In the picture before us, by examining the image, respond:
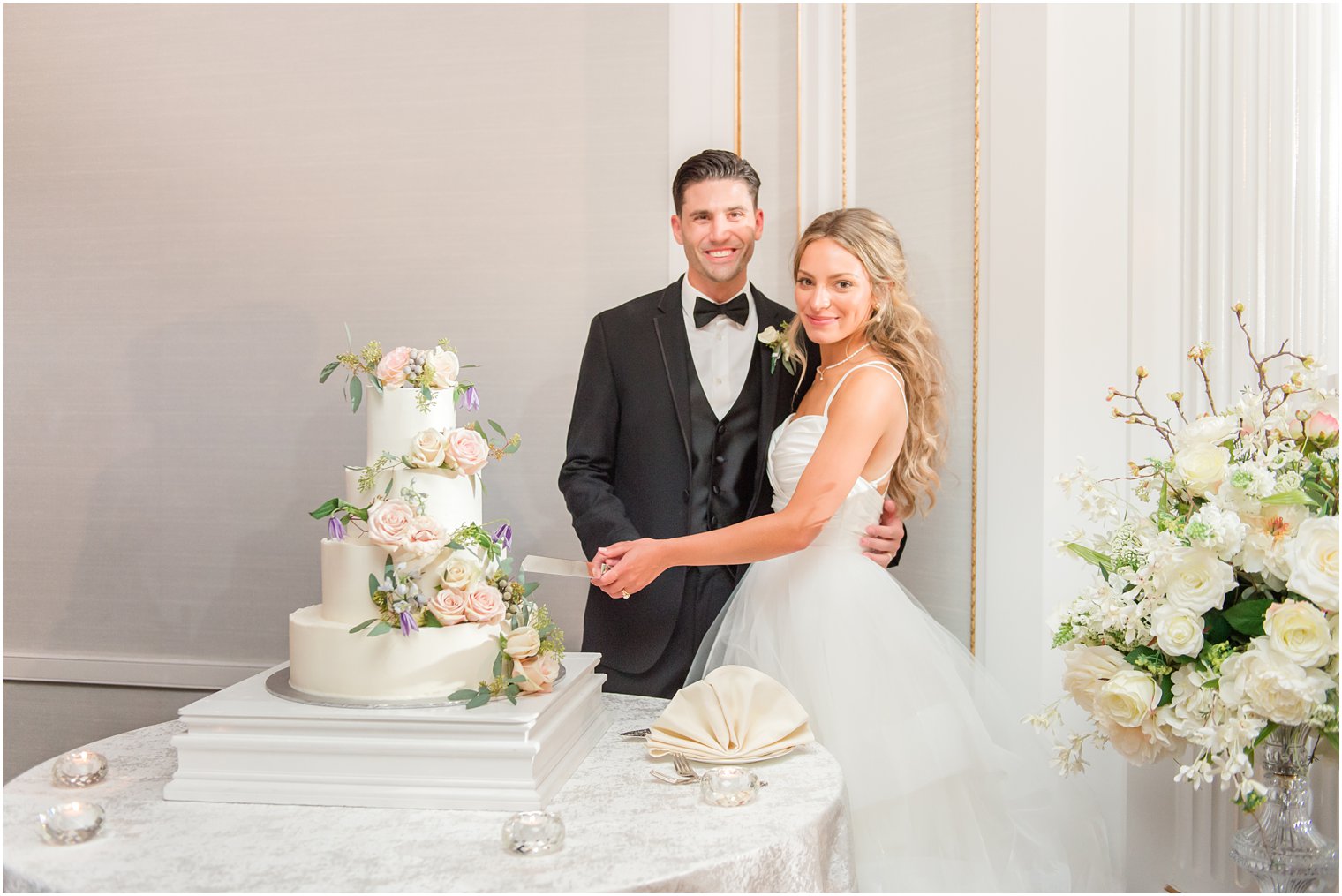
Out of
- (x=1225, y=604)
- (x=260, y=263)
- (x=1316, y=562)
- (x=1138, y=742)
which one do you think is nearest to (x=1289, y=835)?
(x=1138, y=742)

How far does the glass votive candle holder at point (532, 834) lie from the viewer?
1504 mm

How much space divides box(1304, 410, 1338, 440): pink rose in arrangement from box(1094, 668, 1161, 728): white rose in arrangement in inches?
19.4

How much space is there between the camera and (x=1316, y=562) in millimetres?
1570

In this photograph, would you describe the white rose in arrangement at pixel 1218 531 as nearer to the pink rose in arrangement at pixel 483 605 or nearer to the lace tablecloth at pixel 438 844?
the lace tablecloth at pixel 438 844

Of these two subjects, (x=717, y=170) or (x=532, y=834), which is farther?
(x=717, y=170)

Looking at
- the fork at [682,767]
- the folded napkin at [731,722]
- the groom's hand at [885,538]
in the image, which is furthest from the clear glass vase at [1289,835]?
the groom's hand at [885,538]

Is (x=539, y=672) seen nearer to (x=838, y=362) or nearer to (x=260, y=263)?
(x=838, y=362)

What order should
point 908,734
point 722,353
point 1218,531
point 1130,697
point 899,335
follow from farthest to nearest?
point 722,353
point 899,335
point 908,734
point 1130,697
point 1218,531

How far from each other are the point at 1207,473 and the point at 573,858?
1.23 meters

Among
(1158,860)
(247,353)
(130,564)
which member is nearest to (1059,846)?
(1158,860)

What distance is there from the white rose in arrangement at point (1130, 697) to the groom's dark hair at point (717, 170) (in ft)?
6.01

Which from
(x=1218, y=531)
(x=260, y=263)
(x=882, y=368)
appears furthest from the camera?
(x=260, y=263)

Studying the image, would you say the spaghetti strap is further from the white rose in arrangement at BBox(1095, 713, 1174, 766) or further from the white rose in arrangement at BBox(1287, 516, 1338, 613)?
the white rose in arrangement at BBox(1287, 516, 1338, 613)

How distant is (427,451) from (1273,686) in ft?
4.80
